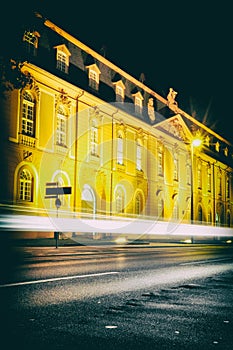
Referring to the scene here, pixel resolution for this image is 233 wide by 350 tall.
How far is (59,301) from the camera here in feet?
18.5

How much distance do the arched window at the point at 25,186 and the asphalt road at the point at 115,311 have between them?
16.2 m

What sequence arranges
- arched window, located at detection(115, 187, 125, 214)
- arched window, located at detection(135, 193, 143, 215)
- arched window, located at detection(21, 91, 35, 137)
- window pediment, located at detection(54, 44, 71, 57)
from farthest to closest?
arched window, located at detection(135, 193, 143, 215)
arched window, located at detection(115, 187, 125, 214)
window pediment, located at detection(54, 44, 71, 57)
arched window, located at detection(21, 91, 35, 137)

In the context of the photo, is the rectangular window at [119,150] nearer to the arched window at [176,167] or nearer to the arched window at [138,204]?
the arched window at [138,204]

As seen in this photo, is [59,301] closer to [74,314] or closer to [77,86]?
[74,314]

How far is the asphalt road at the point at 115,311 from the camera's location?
3869 mm

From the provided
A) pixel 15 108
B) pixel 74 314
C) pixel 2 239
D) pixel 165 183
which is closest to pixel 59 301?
pixel 74 314

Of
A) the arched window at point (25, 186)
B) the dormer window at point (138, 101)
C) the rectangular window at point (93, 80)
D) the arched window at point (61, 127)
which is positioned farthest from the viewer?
the dormer window at point (138, 101)

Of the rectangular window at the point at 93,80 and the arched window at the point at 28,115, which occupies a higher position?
the rectangular window at the point at 93,80

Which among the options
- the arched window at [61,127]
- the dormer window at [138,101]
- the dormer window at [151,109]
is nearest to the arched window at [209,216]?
the dormer window at [151,109]

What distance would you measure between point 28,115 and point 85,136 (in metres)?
5.79

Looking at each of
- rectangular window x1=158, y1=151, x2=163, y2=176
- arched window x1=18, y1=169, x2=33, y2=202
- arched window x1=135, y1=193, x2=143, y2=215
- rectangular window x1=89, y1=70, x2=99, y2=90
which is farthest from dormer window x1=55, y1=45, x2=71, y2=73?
rectangular window x1=158, y1=151, x2=163, y2=176

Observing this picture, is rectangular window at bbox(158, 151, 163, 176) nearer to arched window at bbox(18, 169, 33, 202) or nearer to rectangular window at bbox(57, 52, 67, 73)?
rectangular window at bbox(57, 52, 67, 73)

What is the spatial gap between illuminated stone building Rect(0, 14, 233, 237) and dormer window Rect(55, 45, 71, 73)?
6 centimetres

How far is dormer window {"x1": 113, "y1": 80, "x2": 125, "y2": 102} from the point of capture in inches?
1380
